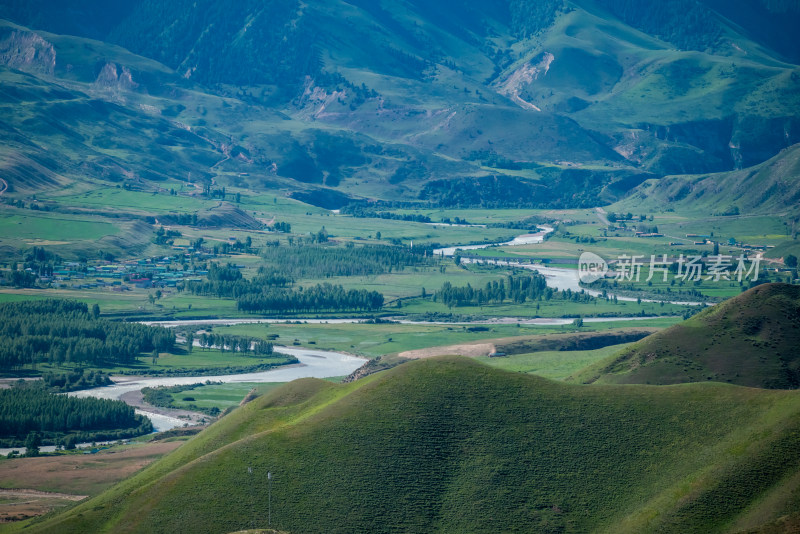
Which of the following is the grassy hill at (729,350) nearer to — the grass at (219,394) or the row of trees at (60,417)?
the grass at (219,394)

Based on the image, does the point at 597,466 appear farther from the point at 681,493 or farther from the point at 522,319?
the point at 522,319

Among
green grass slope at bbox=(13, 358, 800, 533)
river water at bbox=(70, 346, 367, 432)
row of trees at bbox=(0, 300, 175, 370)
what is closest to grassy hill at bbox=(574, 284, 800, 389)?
green grass slope at bbox=(13, 358, 800, 533)

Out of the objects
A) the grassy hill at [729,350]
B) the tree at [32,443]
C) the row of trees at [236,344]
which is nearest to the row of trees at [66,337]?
the row of trees at [236,344]

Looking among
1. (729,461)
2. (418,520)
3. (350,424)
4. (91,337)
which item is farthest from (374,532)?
(91,337)

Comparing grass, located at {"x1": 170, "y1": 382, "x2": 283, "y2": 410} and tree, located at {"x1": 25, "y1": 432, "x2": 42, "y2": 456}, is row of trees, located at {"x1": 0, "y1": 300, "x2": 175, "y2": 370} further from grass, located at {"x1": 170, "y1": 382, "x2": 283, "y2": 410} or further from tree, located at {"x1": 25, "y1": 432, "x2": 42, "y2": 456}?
tree, located at {"x1": 25, "y1": 432, "x2": 42, "y2": 456}

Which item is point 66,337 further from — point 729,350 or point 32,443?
point 729,350

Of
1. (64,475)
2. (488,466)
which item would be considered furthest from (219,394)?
(488,466)
